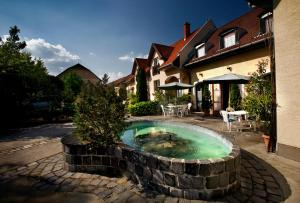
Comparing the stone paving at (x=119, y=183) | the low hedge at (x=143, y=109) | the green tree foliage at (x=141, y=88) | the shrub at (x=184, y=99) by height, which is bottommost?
the stone paving at (x=119, y=183)

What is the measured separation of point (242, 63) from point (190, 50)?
667cm

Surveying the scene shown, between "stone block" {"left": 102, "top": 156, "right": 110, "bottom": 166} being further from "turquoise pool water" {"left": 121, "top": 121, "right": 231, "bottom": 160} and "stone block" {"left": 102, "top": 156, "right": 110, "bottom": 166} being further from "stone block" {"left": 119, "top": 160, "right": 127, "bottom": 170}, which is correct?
"turquoise pool water" {"left": 121, "top": 121, "right": 231, "bottom": 160}

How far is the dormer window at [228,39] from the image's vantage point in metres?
12.9

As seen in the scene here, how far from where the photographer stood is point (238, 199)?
3271 millimetres

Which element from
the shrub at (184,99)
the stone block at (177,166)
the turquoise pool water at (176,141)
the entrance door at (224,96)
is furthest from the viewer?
the shrub at (184,99)

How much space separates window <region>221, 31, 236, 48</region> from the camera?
12.9 m

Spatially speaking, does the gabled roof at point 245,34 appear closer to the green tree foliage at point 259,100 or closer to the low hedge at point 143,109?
the green tree foliage at point 259,100

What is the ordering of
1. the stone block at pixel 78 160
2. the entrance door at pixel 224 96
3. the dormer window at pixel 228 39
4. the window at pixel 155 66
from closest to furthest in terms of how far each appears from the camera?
the stone block at pixel 78 160, the dormer window at pixel 228 39, the entrance door at pixel 224 96, the window at pixel 155 66

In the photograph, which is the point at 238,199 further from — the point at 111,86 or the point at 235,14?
the point at 235,14

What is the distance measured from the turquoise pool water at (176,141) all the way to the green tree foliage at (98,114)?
6.01 feet

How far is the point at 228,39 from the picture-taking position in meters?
13.4

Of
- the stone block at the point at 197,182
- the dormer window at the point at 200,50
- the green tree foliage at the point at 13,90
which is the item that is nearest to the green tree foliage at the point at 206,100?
the dormer window at the point at 200,50

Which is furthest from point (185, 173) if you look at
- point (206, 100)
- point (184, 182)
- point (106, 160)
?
point (206, 100)

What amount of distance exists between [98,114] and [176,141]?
13.8ft
